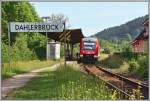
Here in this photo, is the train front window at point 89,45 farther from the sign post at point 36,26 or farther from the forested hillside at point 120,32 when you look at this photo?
the forested hillside at point 120,32

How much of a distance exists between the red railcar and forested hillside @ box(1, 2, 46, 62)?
448 centimetres

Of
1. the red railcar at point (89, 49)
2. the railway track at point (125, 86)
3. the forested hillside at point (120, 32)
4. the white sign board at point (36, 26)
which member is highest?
the forested hillside at point (120, 32)

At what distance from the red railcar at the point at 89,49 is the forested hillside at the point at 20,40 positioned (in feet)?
14.7

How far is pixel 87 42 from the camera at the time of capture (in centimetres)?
4878

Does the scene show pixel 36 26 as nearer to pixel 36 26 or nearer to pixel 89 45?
pixel 36 26

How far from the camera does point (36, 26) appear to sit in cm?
1928

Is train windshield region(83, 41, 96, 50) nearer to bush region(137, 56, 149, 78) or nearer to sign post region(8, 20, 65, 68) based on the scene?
bush region(137, 56, 149, 78)

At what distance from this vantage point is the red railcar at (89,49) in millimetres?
48719

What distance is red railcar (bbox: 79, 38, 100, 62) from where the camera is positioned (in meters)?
48.7

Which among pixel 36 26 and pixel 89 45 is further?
pixel 89 45

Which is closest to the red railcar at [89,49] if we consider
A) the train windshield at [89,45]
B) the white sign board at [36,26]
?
the train windshield at [89,45]

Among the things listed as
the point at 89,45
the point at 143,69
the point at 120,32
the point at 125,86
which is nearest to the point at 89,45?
the point at 89,45

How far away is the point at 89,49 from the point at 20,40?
813 cm

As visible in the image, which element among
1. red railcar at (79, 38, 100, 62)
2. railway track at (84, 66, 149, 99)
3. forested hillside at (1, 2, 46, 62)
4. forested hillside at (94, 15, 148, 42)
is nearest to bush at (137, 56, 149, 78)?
railway track at (84, 66, 149, 99)
